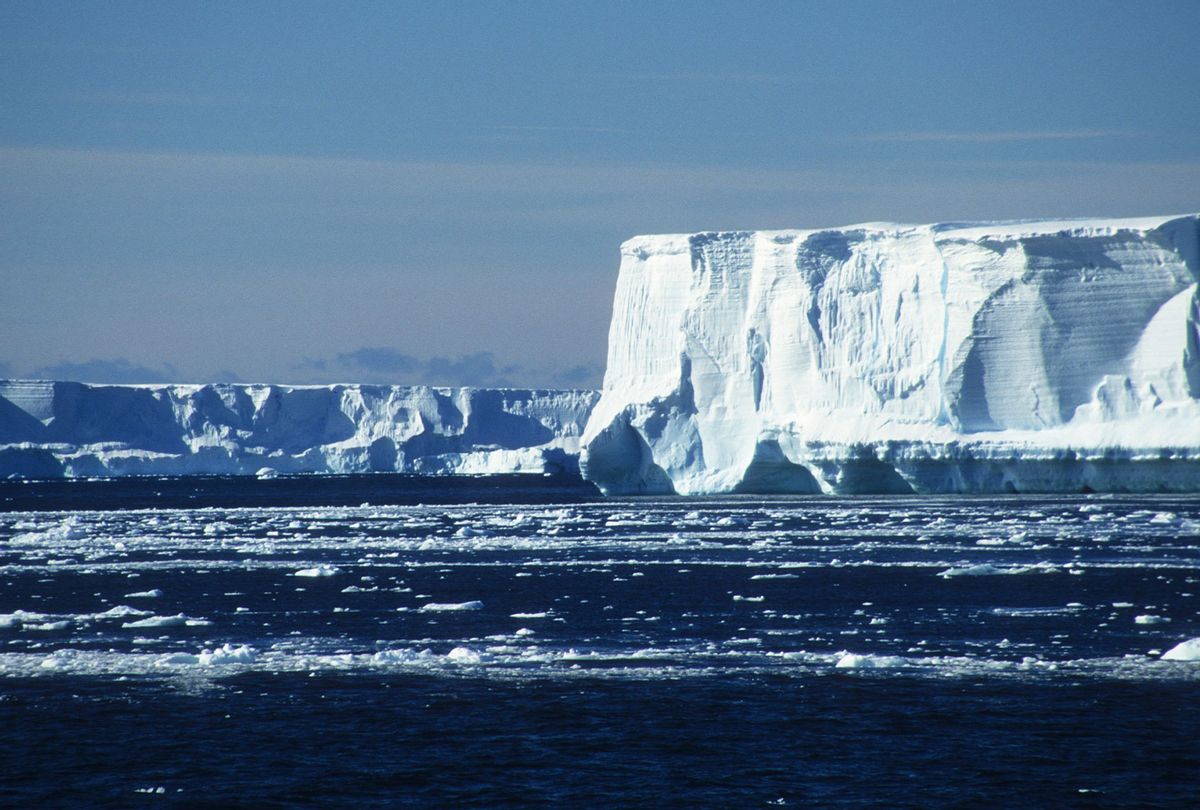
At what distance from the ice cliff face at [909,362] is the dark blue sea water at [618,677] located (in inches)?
473

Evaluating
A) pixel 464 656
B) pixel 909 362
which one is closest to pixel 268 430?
pixel 909 362

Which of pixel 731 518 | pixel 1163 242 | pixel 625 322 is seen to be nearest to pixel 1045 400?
pixel 1163 242

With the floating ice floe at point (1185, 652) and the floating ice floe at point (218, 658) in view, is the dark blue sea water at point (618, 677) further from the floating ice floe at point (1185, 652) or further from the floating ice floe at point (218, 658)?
the floating ice floe at point (1185, 652)

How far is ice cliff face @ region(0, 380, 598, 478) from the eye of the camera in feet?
283

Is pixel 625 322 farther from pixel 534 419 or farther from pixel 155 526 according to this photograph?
pixel 534 419

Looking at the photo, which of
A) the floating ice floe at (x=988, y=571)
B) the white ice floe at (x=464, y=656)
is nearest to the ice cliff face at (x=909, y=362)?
the floating ice floe at (x=988, y=571)

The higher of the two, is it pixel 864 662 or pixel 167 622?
pixel 864 662

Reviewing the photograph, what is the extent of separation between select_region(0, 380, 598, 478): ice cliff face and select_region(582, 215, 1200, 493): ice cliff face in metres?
41.3

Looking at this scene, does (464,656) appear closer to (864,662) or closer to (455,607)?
(864,662)

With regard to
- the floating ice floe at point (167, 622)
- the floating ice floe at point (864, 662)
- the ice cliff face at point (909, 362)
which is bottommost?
the floating ice floe at point (167, 622)

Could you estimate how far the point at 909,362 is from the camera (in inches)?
1625

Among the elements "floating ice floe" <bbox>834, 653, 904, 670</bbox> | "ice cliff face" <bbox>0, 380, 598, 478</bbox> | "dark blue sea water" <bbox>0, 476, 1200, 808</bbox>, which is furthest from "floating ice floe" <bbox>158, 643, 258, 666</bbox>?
"ice cliff face" <bbox>0, 380, 598, 478</bbox>

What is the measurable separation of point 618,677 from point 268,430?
80.3 m

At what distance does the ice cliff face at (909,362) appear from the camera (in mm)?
37469
